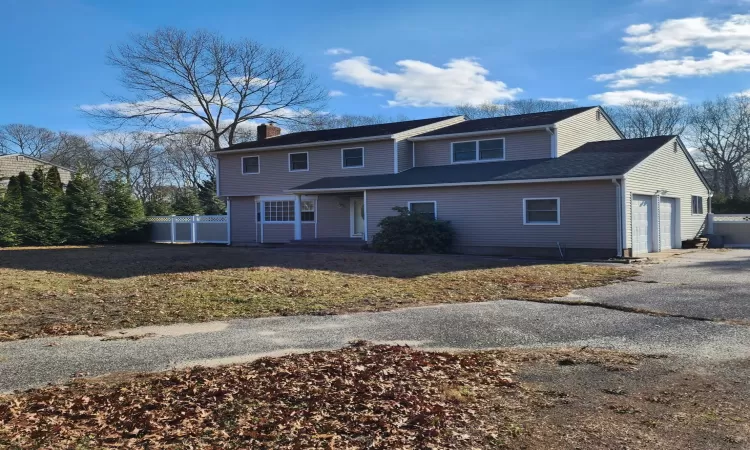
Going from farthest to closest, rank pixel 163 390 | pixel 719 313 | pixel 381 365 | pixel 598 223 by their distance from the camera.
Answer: pixel 598 223 → pixel 719 313 → pixel 381 365 → pixel 163 390

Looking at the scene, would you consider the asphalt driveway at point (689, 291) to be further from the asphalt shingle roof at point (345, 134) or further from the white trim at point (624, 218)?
→ the asphalt shingle roof at point (345, 134)

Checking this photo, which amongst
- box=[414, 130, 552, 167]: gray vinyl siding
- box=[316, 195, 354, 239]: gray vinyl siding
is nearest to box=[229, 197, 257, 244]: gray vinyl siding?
box=[316, 195, 354, 239]: gray vinyl siding

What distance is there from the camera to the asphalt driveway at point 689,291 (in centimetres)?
908

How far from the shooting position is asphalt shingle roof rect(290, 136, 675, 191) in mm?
19266

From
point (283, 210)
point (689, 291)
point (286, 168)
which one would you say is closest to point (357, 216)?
point (283, 210)

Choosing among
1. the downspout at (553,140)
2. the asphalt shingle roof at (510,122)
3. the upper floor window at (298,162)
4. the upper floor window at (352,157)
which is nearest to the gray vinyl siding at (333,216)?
the upper floor window at (352,157)

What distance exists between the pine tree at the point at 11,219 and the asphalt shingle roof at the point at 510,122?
17.7 m

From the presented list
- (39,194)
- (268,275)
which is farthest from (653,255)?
(39,194)

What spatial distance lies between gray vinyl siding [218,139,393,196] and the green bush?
14.4 feet

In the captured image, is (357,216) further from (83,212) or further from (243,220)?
(83,212)

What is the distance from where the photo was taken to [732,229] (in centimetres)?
2564

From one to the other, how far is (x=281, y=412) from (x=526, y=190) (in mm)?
16937

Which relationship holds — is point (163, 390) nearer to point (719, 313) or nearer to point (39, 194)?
point (719, 313)

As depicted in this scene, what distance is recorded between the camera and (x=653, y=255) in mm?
19609
